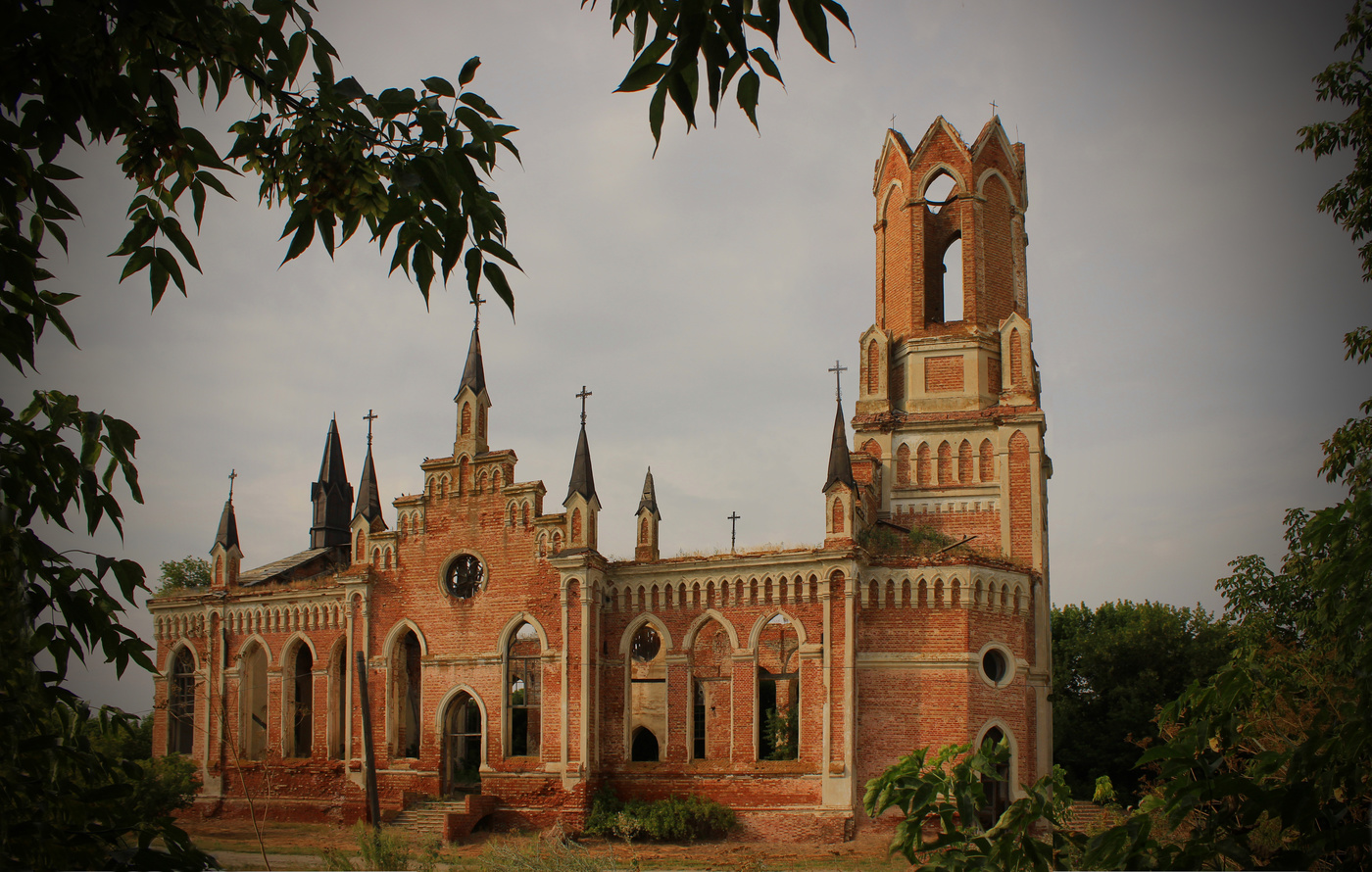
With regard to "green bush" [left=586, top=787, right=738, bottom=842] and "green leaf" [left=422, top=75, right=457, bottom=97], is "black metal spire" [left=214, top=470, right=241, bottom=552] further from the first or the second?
"green leaf" [left=422, top=75, right=457, bottom=97]

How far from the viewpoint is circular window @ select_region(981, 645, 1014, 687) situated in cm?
2292

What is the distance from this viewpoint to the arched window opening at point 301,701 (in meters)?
28.5

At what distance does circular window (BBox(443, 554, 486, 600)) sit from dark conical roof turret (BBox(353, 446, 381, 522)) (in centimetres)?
290

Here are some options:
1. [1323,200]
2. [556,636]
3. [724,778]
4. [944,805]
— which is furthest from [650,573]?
[944,805]

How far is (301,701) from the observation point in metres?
30.3

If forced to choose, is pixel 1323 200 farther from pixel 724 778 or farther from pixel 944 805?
pixel 724 778

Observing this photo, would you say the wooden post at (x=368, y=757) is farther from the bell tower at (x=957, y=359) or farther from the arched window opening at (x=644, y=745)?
the bell tower at (x=957, y=359)

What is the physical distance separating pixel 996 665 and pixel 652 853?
342 inches

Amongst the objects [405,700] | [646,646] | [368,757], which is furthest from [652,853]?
[646,646]

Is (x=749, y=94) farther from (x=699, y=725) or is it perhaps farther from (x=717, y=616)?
(x=699, y=725)

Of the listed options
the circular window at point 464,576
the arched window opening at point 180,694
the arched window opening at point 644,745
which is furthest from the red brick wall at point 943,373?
the arched window opening at point 180,694

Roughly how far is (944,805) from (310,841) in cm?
2287

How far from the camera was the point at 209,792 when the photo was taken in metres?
28.3

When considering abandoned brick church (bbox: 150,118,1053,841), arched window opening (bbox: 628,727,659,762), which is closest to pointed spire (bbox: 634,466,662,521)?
abandoned brick church (bbox: 150,118,1053,841)
